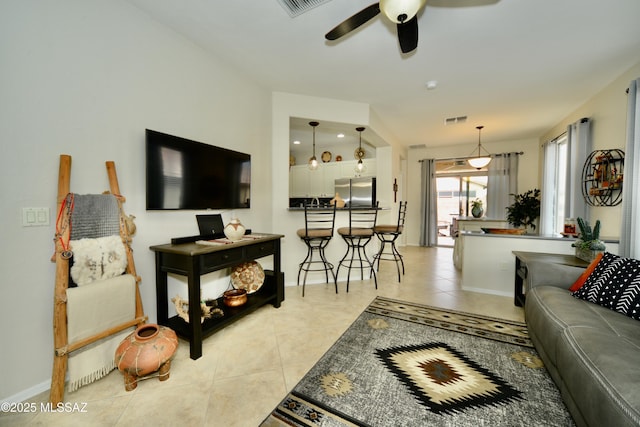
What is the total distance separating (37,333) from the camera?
1.52m

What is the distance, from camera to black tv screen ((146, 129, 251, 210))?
2.01 meters

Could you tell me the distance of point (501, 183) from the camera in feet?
19.9

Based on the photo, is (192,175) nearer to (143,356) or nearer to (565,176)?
(143,356)

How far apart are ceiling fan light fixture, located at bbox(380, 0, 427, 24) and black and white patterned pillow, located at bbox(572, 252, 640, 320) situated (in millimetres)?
2176

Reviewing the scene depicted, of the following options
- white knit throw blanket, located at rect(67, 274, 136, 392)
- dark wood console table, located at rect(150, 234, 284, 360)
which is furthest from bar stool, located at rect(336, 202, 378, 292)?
white knit throw blanket, located at rect(67, 274, 136, 392)

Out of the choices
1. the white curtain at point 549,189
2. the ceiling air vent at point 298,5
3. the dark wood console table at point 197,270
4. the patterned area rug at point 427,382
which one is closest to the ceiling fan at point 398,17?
the ceiling air vent at point 298,5

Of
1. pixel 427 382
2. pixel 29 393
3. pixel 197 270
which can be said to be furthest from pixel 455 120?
pixel 29 393

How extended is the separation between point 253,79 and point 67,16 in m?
1.74

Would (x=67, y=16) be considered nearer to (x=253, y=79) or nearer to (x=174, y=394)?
(x=253, y=79)

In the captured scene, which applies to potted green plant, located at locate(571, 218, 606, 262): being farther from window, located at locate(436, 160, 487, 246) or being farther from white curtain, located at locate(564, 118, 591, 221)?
window, located at locate(436, 160, 487, 246)

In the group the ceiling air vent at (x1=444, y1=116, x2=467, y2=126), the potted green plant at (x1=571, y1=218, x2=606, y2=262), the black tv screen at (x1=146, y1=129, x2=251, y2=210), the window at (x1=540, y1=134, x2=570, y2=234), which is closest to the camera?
the black tv screen at (x1=146, y1=129, x2=251, y2=210)

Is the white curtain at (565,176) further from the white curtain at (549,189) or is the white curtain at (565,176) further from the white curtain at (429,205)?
the white curtain at (429,205)

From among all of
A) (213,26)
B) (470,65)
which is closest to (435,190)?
(470,65)

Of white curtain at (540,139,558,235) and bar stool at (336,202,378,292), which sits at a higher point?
white curtain at (540,139,558,235)
